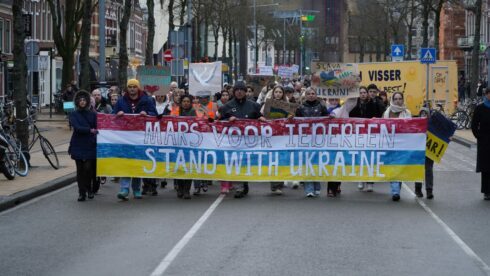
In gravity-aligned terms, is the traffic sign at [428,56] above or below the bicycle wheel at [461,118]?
above

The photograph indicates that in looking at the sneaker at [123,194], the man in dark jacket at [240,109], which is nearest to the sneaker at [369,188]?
the man in dark jacket at [240,109]

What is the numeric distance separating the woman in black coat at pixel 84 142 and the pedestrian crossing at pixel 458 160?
29.6ft

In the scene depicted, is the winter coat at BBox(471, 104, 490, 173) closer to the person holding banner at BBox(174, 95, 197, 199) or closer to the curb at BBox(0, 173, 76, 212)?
the person holding banner at BBox(174, 95, 197, 199)

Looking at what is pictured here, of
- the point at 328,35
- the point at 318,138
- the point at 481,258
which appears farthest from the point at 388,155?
the point at 328,35

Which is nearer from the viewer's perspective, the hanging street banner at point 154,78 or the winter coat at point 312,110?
the winter coat at point 312,110

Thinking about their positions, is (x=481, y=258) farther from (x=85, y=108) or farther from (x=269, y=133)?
(x=85, y=108)

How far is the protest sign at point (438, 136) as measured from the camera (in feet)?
57.6

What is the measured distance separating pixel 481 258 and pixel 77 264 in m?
4.06

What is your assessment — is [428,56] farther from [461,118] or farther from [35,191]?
[35,191]

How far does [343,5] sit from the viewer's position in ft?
612

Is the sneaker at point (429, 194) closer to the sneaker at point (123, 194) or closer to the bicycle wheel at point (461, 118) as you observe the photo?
the sneaker at point (123, 194)

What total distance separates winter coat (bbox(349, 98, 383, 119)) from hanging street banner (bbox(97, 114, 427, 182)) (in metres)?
0.75

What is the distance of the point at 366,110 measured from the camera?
721 inches

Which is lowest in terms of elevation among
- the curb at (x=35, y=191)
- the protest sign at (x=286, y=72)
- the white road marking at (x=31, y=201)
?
the white road marking at (x=31, y=201)
